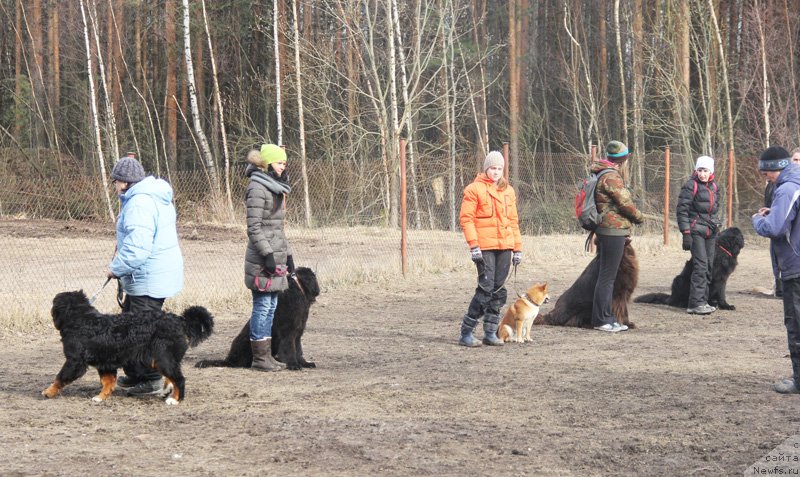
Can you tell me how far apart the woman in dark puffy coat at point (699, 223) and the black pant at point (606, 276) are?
1515 mm

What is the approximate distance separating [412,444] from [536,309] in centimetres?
368

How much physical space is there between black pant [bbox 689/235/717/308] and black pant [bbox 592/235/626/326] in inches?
59.1

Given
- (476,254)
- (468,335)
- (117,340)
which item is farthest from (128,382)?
(468,335)

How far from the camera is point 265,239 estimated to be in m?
6.60

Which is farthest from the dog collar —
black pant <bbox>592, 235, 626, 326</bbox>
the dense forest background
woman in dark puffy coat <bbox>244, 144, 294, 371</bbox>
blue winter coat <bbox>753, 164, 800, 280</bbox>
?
the dense forest background

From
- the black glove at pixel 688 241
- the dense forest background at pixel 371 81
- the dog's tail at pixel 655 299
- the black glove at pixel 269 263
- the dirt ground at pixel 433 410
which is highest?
the dense forest background at pixel 371 81

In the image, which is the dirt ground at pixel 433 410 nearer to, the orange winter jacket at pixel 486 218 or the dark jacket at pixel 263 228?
the dark jacket at pixel 263 228

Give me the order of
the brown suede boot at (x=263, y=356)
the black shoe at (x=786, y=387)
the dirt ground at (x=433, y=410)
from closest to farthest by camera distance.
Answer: the dirt ground at (x=433, y=410) < the black shoe at (x=786, y=387) < the brown suede boot at (x=263, y=356)

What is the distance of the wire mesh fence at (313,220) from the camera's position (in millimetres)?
13156

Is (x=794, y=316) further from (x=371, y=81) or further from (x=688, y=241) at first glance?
(x=371, y=81)

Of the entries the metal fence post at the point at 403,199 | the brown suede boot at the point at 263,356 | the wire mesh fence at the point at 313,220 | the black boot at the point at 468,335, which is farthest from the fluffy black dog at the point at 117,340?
the metal fence post at the point at 403,199

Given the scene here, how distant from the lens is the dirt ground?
4.39 m

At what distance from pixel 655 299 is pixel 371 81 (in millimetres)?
19412

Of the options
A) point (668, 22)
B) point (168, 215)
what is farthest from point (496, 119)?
point (168, 215)
